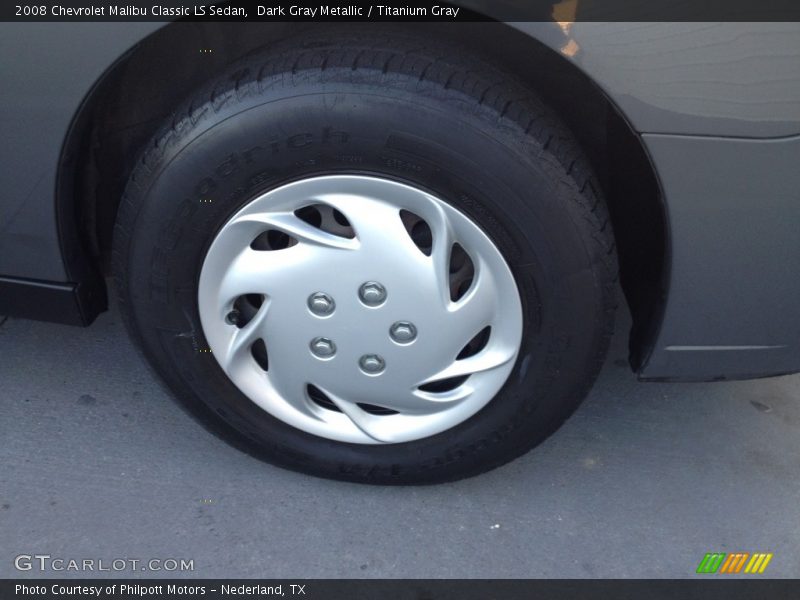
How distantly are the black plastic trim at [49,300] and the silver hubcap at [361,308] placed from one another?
328 millimetres

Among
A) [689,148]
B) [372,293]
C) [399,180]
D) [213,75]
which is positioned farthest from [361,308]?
[689,148]

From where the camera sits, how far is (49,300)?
1.80 metres

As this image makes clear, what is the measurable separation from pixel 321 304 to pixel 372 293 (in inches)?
4.4

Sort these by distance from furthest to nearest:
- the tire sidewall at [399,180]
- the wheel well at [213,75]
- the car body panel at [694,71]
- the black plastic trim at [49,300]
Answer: the black plastic trim at [49,300], the wheel well at [213,75], the tire sidewall at [399,180], the car body panel at [694,71]

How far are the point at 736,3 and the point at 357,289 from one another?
2.77 feet

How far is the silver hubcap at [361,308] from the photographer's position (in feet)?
5.09

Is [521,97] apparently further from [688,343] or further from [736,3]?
[688,343]

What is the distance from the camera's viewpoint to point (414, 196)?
1521 mm

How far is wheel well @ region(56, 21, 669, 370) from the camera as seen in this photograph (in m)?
1.59

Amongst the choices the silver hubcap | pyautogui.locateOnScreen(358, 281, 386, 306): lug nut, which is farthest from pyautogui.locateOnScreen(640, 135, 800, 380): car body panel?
pyautogui.locateOnScreen(358, 281, 386, 306): lug nut

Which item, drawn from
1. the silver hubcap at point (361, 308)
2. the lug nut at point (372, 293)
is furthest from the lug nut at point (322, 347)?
the lug nut at point (372, 293)

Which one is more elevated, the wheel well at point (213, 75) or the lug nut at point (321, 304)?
the wheel well at point (213, 75)
